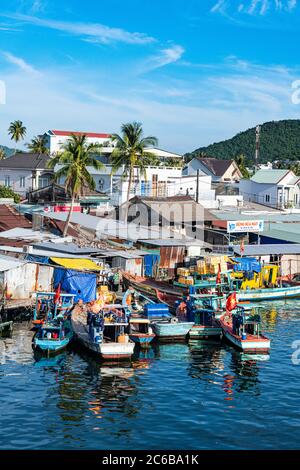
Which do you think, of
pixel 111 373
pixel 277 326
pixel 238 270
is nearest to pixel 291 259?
pixel 238 270

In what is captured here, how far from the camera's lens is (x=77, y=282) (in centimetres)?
4438

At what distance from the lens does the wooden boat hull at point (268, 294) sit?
A: 53.3 m

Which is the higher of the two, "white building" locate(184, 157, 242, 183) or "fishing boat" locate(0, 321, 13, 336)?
"white building" locate(184, 157, 242, 183)

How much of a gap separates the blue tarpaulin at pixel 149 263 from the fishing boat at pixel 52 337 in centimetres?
1734

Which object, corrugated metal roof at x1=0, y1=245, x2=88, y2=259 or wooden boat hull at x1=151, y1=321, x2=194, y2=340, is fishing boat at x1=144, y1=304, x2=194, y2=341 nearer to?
wooden boat hull at x1=151, y1=321, x2=194, y2=340

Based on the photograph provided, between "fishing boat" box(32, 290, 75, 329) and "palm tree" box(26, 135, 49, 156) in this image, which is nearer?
"fishing boat" box(32, 290, 75, 329)

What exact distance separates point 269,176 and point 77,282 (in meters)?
63.8

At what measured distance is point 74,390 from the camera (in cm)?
3062

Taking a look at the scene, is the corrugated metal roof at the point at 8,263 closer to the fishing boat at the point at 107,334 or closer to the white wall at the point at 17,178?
the fishing boat at the point at 107,334

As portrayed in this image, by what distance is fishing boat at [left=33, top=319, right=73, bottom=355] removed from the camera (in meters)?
35.9

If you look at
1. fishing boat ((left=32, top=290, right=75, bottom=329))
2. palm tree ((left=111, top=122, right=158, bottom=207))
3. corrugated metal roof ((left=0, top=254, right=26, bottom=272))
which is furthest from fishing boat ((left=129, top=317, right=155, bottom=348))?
palm tree ((left=111, top=122, right=158, bottom=207))

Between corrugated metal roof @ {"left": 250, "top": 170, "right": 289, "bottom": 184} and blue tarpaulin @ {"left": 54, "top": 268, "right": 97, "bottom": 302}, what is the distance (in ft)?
198

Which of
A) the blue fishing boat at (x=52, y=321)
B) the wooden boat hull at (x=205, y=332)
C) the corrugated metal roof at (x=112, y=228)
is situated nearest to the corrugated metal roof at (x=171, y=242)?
the corrugated metal roof at (x=112, y=228)
